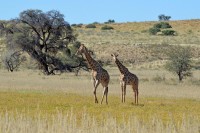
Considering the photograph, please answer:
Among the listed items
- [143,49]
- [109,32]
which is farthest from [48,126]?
[109,32]

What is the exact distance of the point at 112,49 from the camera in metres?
80.2

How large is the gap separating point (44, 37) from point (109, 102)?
29841mm

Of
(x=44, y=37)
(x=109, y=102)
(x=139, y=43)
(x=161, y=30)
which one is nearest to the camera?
(x=109, y=102)

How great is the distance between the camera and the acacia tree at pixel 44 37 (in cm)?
5278

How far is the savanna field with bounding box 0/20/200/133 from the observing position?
12617mm

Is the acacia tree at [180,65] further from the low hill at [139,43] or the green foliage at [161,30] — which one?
the green foliage at [161,30]

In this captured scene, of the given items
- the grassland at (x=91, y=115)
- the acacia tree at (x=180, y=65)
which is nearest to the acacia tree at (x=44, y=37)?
the acacia tree at (x=180, y=65)

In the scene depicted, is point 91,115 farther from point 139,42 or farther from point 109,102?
point 139,42

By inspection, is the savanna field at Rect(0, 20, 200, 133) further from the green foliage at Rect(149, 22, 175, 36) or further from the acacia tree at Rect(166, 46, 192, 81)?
the green foliage at Rect(149, 22, 175, 36)

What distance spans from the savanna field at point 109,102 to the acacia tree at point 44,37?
7632 mm

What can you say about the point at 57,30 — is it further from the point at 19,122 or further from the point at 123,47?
the point at 19,122

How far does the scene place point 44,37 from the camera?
5306 cm

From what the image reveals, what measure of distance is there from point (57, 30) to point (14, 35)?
4.09 metres

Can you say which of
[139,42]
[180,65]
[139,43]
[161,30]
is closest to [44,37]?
[180,65]
